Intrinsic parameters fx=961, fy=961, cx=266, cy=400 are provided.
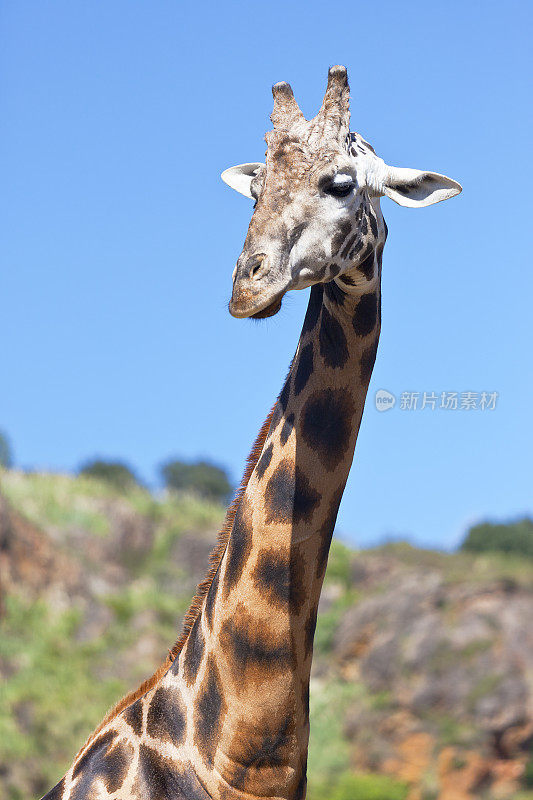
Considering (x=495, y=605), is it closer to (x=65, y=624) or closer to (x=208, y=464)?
(x=65, y=624)

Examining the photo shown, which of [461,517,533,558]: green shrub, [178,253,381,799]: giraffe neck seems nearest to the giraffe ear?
[178,253,381,799]: giraffe neck

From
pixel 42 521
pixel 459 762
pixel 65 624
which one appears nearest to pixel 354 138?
pixel 459 762

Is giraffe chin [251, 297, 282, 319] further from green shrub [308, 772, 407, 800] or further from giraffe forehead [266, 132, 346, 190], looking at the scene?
green shrub [308, 772, 407, 800]

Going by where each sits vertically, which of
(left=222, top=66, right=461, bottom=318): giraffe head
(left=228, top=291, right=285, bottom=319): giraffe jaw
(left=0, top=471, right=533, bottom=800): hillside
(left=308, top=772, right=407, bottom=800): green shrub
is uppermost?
(left=222, top=66, right=461, bottom=318): giraffe head

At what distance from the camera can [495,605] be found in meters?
23.6

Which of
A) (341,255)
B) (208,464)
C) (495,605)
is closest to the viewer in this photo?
(341,255)

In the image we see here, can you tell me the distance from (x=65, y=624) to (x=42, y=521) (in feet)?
13.8

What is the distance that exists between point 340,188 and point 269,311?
0.70m

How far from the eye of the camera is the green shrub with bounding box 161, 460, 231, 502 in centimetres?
6059

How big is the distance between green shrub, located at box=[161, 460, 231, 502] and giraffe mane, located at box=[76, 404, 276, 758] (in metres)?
54.0

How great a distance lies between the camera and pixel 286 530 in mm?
4180

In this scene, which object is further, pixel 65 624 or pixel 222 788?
pixel 65 624

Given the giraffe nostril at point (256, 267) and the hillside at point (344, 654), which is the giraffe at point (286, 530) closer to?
the giraffe nostril at point (256, 267)

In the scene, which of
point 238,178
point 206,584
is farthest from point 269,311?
point 238,178
